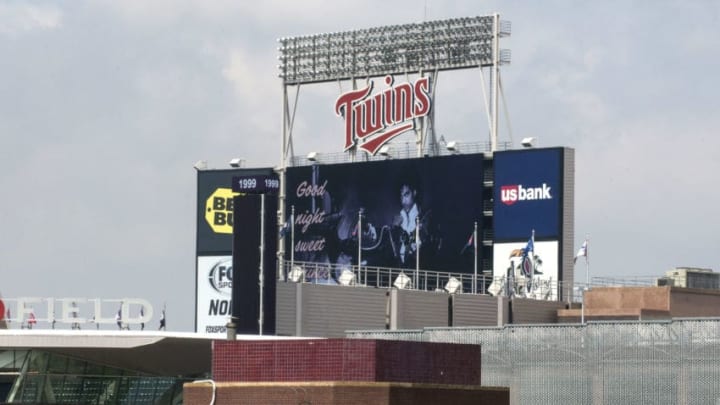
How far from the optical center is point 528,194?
11300 centimetres

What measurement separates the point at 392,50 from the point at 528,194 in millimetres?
17433

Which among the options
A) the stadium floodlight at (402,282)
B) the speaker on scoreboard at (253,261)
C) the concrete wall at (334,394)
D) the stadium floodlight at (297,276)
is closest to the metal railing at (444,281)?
the stadium floodlight at (402,282)

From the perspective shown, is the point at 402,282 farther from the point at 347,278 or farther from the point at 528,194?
the point at 528,194

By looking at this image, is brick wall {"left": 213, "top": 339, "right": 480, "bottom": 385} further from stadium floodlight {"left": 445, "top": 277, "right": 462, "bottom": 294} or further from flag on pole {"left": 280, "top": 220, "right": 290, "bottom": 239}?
flag on pole {"left": 280, "top": 220, "right": 290, "bottom": 239}

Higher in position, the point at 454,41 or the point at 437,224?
the point at 454,41

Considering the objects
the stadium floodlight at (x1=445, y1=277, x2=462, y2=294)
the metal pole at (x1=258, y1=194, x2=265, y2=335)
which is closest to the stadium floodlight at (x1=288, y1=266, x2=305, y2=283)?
the metal pole at (x1=258, y1=194, x2=265, y2=335)

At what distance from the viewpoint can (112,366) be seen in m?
82.6

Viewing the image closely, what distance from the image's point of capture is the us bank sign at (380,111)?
397ft

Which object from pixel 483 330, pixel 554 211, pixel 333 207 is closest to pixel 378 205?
pixel 333 207

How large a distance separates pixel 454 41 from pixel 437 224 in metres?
13.3

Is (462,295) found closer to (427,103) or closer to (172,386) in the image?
(427,103)

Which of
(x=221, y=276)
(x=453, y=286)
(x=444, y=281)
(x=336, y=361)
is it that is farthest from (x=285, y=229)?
(x=336, y=361)

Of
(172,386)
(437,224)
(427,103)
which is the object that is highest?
(427,103)

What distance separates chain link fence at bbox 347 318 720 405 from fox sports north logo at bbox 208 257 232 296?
4433 centimetres
